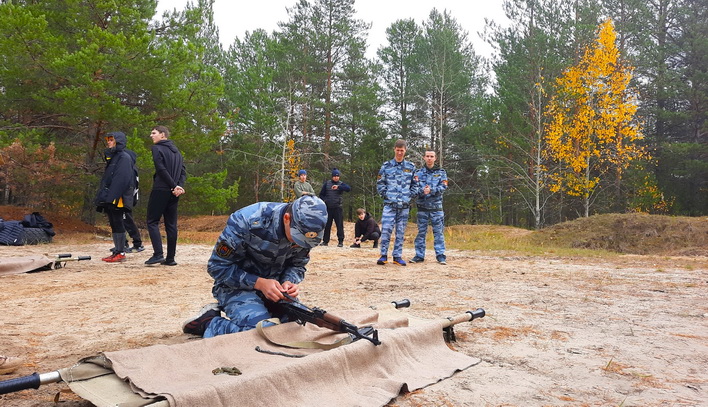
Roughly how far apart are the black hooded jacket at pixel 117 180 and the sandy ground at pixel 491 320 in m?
1.01

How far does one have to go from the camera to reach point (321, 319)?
2.84 m

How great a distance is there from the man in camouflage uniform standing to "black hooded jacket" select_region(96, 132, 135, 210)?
15.8 feet

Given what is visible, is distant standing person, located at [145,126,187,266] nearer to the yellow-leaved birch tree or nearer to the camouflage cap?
the camouflage cap

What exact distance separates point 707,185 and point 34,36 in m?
27.6

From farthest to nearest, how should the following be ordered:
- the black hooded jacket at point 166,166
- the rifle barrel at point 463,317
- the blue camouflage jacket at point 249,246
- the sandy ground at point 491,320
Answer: the black hooded jacket at point 166,166
the rifle barrel at point 463,317
the blue camouflage jacket at point 249,246
the sandy ground at point 491,320

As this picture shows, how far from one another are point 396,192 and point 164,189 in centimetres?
367

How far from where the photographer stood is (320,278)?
6.48m

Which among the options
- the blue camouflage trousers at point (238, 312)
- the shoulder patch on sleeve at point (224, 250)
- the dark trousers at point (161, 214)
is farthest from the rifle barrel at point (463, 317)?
the dark trousers at point (161, 214)

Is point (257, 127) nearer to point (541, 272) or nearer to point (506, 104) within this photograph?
point (506, 104)

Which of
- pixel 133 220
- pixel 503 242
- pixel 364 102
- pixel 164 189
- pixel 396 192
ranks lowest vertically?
pixel 503 242

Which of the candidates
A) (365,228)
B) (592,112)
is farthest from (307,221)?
(592,112)

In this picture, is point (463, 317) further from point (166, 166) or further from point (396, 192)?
point (166, 166)

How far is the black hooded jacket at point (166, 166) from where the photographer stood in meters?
6.82

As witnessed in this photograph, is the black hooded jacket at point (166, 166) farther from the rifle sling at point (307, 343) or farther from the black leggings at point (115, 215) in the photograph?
the rifle sling at point (307, 343)
